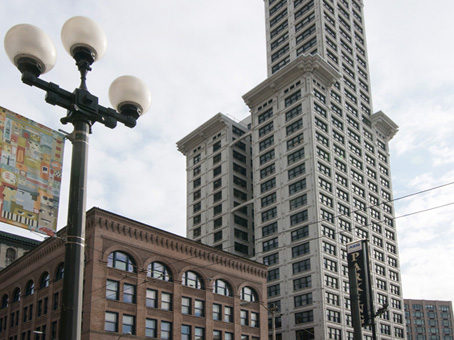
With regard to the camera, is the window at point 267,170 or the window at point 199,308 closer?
the window at point 199,308

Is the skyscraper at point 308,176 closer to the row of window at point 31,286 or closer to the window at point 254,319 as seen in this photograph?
the window at point 254,319

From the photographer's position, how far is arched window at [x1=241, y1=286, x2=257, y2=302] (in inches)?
2244

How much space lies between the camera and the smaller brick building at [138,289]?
44750 millimetres

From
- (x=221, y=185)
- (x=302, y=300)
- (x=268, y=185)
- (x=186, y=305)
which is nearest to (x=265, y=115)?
(x=268, y=185)

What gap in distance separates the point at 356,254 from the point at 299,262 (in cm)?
2951

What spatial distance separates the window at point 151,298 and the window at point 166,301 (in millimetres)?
744

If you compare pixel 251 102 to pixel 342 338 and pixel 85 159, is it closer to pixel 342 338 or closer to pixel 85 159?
pixel 342 338

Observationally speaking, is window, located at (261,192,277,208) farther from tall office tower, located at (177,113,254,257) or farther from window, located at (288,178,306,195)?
tall office tower, located at (177,113,254,257)

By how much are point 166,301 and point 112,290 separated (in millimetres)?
5911

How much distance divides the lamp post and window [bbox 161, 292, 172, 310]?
40.9 metres

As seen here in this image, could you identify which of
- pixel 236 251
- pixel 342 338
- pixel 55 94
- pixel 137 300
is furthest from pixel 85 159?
pixel 236 251

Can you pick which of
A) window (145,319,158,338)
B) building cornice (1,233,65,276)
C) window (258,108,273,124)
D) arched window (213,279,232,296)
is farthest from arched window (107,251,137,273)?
window (258,108,273,124)

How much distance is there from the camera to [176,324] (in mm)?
48938

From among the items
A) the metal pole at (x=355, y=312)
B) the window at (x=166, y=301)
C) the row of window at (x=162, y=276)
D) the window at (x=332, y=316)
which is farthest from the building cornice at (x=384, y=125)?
the metal pole at (x=355, y=312)
